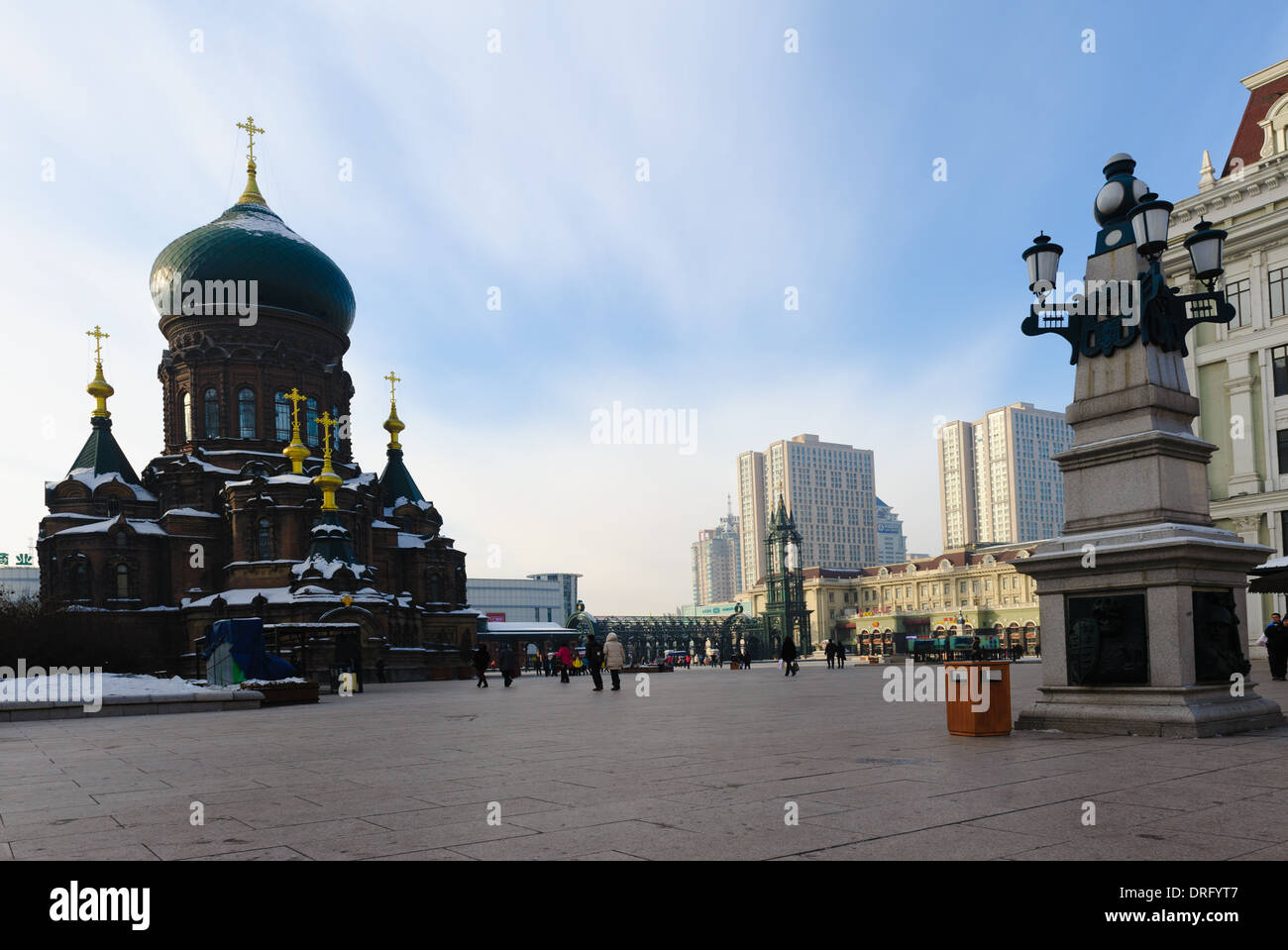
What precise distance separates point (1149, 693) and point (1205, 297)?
4.27 meters

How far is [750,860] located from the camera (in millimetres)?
4539

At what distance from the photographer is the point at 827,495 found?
161m

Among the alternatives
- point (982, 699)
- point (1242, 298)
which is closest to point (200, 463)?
point (1242, 298)

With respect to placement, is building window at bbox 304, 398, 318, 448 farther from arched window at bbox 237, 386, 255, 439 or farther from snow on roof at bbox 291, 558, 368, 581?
snow on roof at bbox 291, 558, 368, 581

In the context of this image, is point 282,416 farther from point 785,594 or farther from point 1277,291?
point 1277,291

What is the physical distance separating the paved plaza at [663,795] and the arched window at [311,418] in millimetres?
41427

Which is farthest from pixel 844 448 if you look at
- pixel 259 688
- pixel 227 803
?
pixel 227 803

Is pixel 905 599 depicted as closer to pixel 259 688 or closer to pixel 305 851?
pixel 259 688

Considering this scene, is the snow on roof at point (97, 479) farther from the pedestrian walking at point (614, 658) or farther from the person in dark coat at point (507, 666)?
the pedestrian walking at point (614, 658)

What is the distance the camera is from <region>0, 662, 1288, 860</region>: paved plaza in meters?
4.98

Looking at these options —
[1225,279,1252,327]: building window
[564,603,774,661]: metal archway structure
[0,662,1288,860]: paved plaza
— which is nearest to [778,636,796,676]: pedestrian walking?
[1225,279,1252,327]: building window

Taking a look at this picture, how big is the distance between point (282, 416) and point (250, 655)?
29359mm

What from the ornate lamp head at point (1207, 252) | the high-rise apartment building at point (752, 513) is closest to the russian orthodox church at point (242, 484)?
the ornate lamp head at point (1207, 252)

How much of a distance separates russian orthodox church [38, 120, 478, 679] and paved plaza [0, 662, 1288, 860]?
34.5 m
